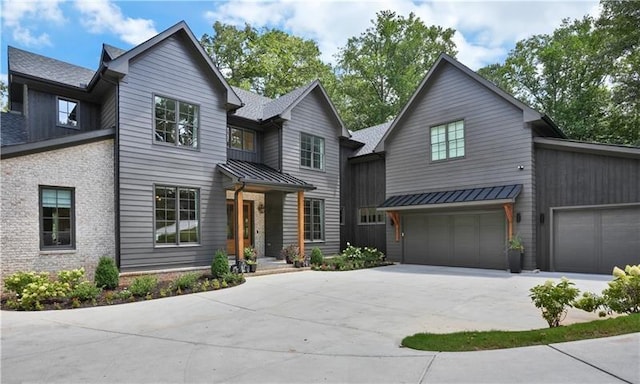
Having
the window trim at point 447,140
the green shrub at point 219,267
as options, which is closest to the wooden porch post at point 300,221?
the green shrub at point 219,267

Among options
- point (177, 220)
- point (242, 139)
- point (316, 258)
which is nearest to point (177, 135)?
point (177, 220)

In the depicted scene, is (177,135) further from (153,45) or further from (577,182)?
(577,182)

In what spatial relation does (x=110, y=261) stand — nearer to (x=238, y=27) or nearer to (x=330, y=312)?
(x=330, y=312)

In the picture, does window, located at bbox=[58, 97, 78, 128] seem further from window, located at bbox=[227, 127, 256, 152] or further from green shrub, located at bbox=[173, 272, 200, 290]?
green shrub, located at bbox=[173, 272, 200, 290]

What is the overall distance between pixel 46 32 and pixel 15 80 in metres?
5.42

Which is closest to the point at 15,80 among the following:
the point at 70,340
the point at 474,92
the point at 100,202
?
the point at 100,202

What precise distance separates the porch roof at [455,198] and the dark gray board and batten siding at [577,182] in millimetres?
989

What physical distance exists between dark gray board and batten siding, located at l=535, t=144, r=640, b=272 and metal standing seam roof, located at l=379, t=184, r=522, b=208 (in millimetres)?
989

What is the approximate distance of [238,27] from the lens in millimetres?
32250

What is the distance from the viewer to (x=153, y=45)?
11.2m

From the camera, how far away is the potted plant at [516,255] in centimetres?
1237

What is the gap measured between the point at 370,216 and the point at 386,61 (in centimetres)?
1709

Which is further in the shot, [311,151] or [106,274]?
[311,151]

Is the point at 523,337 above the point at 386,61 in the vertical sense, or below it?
below
